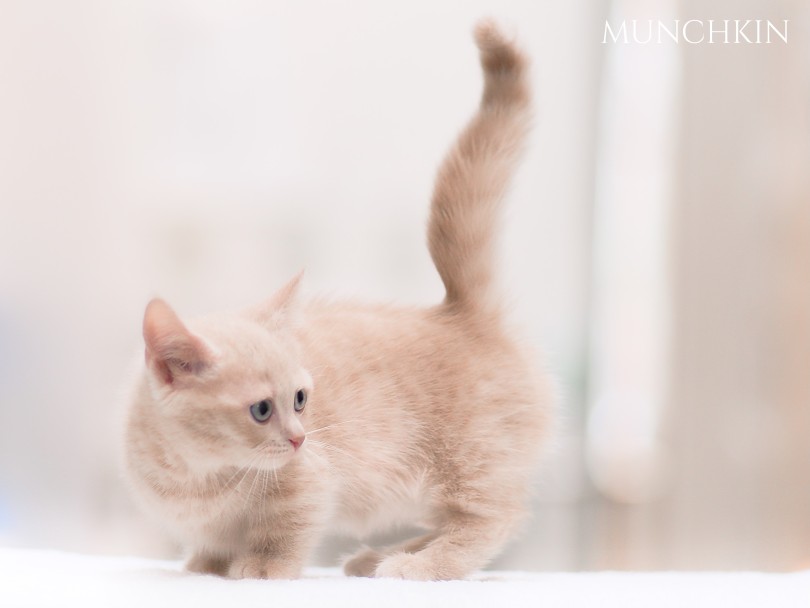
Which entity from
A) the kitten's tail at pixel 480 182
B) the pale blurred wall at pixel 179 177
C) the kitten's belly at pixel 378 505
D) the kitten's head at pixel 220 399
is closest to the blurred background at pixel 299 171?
the pale blurred wall at pixel 179 177

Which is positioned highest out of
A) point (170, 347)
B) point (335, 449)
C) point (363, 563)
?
point (170, 347)

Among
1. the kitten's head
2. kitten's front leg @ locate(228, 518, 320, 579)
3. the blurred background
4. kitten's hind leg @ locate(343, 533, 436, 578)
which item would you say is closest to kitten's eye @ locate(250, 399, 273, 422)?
the kitten's head

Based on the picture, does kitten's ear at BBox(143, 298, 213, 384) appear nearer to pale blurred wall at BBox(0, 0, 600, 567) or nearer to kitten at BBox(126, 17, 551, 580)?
kitten at BBox(126, 17, 551, 580)

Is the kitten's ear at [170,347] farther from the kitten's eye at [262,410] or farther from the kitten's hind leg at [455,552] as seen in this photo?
the kitten's hind leg at [455,552]

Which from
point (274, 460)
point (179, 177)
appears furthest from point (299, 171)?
point (274, 460)

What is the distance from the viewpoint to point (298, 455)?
795 mm

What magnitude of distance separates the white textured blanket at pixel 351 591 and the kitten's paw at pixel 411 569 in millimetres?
33

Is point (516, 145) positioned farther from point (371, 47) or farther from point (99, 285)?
point (99, 285)

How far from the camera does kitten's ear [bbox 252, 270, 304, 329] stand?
84 cm

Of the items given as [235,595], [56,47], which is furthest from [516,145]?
[56,47]

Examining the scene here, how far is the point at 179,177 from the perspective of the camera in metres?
1.26

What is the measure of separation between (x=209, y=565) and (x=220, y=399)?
23cm

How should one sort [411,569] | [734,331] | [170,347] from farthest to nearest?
[734,331] < [411,569] < [170,347]

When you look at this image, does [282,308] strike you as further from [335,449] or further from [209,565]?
[209,565]
